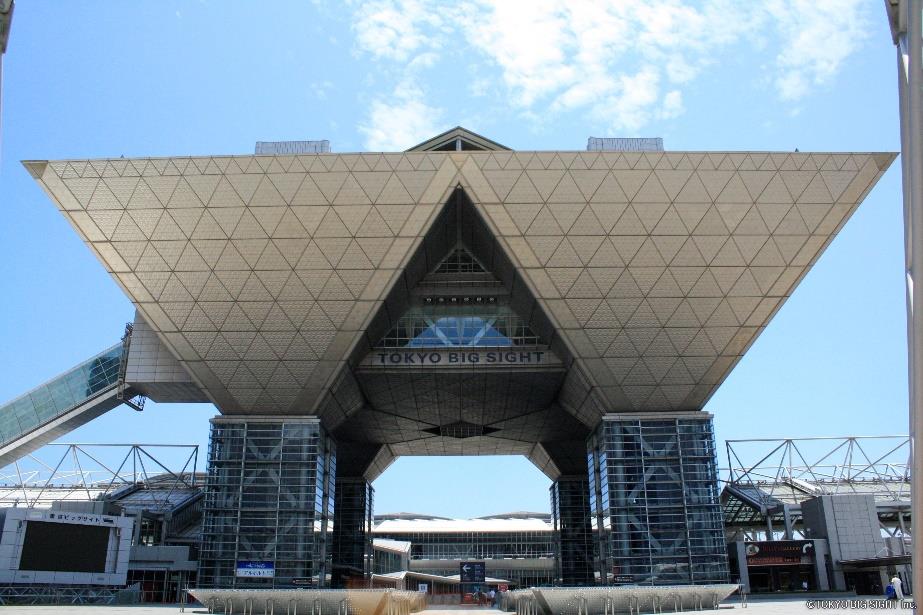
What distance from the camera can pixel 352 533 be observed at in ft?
232

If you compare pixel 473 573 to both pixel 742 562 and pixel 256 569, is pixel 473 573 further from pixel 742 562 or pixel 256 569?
pixel 256 569

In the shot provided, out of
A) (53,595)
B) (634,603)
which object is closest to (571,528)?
(634,603)

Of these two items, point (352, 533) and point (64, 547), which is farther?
point (352, 533)

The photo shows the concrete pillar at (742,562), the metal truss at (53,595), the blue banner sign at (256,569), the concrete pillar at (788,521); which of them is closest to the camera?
the metal truss at (53,595)

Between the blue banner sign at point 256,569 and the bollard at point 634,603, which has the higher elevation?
the blue banner sign at point 256,569

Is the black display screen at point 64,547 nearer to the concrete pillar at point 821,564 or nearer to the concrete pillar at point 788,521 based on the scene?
the concrete pillar at point 821,564

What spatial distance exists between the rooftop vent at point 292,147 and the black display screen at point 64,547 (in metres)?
25.6

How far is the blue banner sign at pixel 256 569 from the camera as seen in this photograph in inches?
1718

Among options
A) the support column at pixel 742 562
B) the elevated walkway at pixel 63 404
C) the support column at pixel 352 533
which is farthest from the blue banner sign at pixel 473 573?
the elevated walkway at pixel 63 404

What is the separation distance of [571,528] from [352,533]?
823 inches

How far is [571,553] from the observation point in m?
70.1

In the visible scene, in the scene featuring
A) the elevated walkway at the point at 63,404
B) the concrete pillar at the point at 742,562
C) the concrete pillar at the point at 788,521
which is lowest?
the concrete pillar at the point at 742,562

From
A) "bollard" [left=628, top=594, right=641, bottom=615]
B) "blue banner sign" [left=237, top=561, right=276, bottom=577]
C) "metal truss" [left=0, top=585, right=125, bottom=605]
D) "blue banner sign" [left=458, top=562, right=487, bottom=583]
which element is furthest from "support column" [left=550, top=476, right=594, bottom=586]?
"metal truss" [left=0, top=585, right=125, bottom=605]

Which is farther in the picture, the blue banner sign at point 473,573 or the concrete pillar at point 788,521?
the blue banner sign at point 473,573
